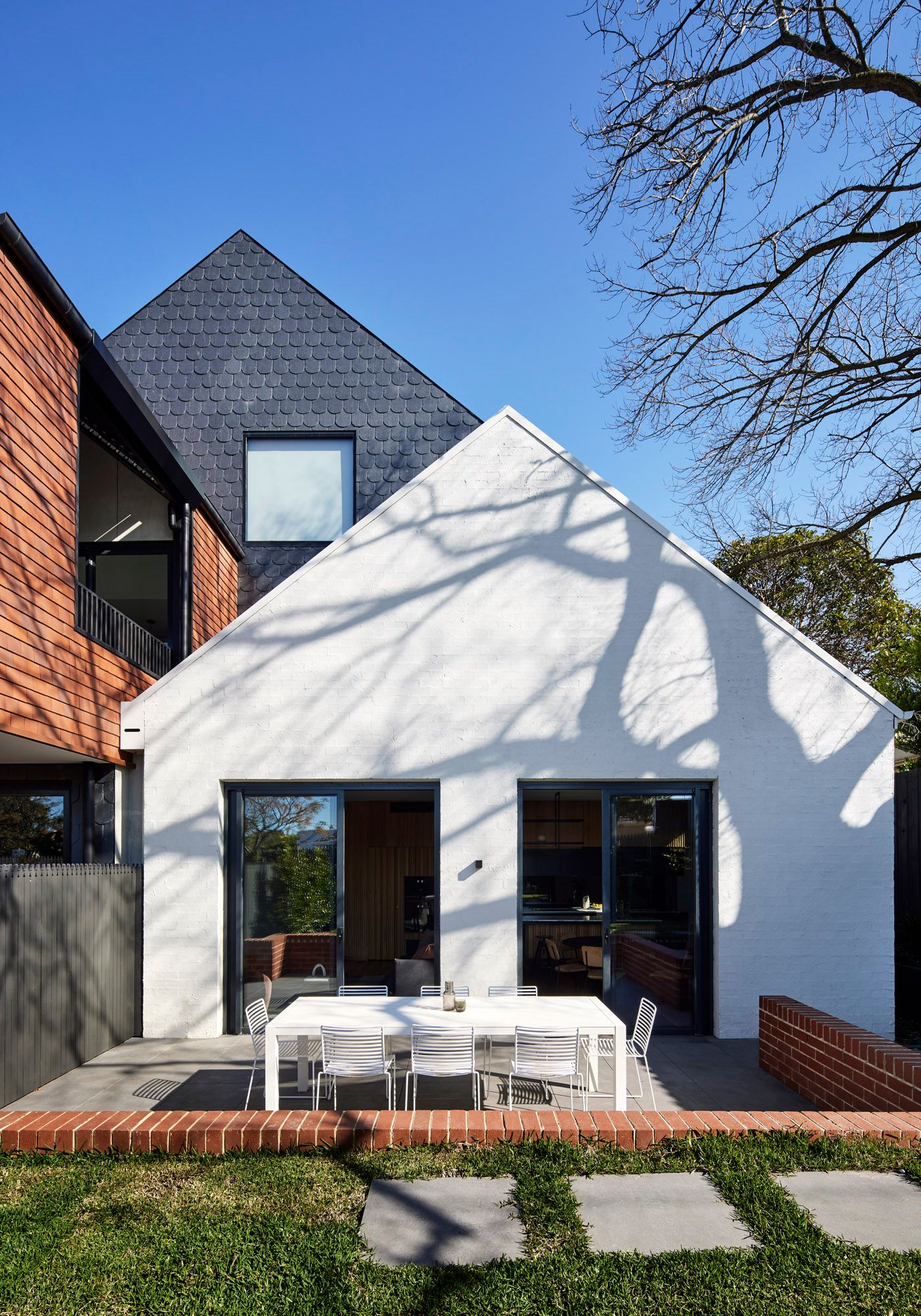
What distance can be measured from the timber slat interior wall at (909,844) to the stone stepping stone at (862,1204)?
266 inches

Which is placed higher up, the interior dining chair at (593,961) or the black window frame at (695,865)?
the black window frame at (695,865)

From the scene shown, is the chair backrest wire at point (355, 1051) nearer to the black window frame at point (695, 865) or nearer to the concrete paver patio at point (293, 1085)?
the concrete paver patio at point (293, 1085)

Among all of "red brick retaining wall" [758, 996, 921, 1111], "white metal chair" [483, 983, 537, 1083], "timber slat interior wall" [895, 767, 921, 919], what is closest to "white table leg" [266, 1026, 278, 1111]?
"white metal chair" [483, 983, 537, 1083]

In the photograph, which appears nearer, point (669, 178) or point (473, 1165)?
point (473, 1165)

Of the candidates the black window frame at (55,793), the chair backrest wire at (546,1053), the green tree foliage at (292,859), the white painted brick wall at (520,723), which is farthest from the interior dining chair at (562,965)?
the black window frame at (55,793)

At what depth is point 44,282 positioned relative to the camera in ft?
24.6

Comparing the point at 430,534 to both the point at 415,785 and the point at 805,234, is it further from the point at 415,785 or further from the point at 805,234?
the point at 805,234

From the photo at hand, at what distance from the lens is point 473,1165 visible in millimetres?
4887

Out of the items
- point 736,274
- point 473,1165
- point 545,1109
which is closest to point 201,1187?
point 473,1165

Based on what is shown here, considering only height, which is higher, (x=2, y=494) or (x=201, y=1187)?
(x=2, y=494)

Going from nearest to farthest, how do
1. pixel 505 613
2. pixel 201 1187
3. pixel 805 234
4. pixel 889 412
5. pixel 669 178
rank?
pixel 201 1187 < pixel 669 178 < pixel 805 234 < pixel 505 613 < pixel 889 412

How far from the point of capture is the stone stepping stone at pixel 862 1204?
4.15 m

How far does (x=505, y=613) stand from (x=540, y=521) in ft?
3.31

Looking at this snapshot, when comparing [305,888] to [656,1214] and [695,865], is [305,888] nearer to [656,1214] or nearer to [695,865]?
[695,865]
